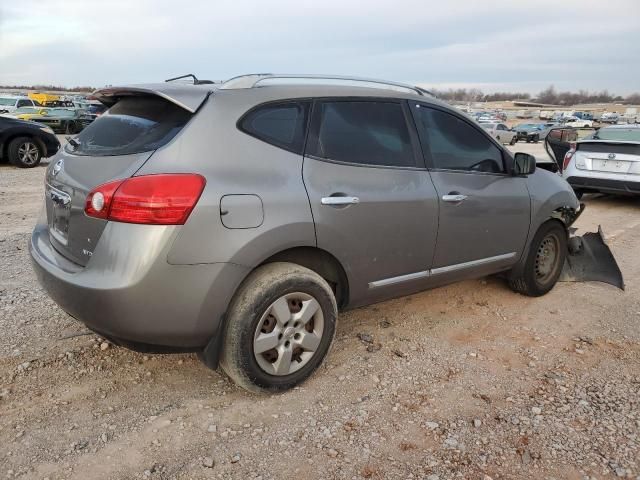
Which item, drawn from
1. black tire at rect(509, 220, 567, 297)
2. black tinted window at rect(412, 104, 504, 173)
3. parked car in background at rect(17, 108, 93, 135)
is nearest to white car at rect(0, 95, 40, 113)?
parked car in background at rect(17, 108, 93, 135)

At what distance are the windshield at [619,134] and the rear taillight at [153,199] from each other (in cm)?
872

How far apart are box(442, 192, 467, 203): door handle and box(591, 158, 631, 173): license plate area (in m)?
6.51

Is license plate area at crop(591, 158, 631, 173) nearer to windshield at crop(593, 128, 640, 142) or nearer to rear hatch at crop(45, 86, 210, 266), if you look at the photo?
windshield at crop(593, 128, 640, 142)

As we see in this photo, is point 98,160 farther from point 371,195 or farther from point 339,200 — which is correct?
point 371,195

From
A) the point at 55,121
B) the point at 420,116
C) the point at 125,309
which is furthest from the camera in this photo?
the point at 55,121

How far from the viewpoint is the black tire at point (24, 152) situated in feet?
39.3

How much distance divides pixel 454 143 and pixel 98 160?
2.33 meters

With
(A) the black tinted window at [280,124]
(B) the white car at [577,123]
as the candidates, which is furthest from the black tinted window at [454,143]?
(B) the white car at [577,123]

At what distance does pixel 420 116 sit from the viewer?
3572 mm

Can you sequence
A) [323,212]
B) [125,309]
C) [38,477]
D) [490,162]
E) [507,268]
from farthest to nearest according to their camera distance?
1. [507,268]
2. [490,162]
3. [323,212]
4. [125,309]
5. [38,477]

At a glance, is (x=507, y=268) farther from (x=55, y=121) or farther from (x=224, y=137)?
(x=55, y=121)

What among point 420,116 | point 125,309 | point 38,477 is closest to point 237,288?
point 125,309

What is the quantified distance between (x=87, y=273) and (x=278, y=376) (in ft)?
3.71

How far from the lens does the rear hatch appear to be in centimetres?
262
